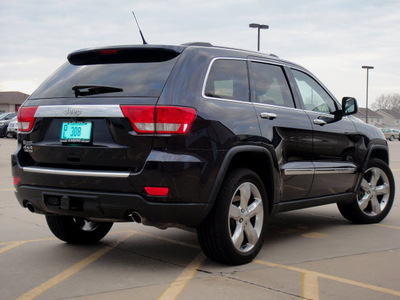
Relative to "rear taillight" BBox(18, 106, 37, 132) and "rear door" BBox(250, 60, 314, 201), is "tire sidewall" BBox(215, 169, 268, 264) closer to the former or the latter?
"rear door" BBox(250, 60, 314, 201)

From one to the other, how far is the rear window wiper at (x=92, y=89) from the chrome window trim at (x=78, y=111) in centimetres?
15

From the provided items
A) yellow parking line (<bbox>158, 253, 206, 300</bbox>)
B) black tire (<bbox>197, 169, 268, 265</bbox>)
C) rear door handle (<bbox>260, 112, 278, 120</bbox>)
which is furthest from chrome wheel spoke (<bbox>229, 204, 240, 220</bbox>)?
rear door handle (<bbox>260, 112, 278, 120</bbox>)

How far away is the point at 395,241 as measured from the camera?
227 inches

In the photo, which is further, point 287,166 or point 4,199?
point 4,199

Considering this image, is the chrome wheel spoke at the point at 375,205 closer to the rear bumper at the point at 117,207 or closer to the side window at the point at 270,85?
the side window at the point at 270,85

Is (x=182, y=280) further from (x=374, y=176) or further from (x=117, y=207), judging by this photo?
(x=374, y=176)

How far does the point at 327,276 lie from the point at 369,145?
8.79ft

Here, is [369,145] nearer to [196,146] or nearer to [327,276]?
[327,276]

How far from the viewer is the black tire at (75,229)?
5.30m

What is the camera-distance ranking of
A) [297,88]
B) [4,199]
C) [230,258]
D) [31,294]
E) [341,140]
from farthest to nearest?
[4,199]
[341,140]
[297,88]
[230,258]
[31,294]

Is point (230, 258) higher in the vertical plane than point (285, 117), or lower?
lower

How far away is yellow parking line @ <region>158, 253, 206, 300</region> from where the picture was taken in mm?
3814

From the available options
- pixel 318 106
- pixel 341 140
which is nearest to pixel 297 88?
pixel 318 106

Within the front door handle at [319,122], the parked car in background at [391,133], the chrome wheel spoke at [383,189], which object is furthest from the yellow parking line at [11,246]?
the parked car in background at [391,133]
